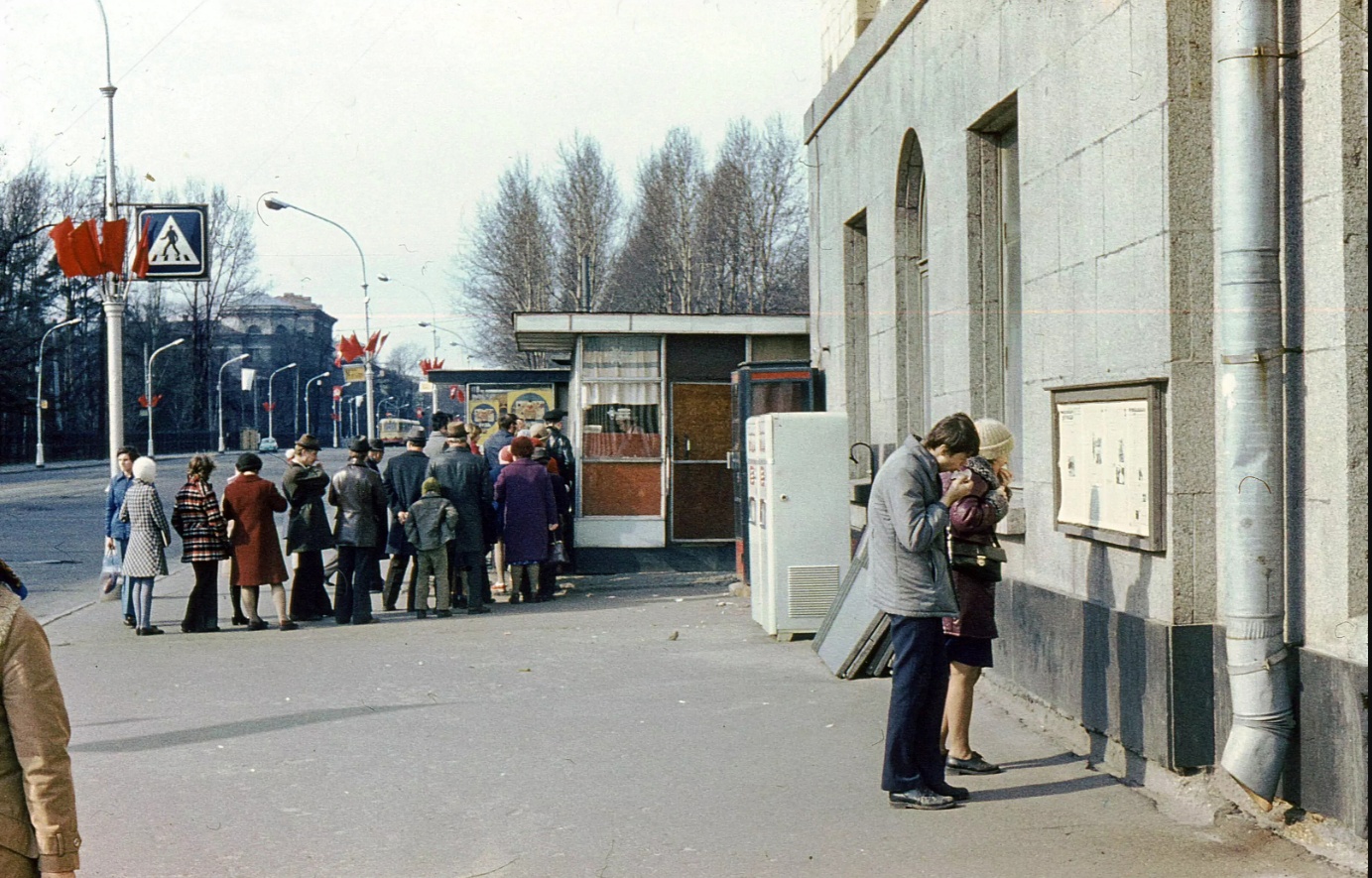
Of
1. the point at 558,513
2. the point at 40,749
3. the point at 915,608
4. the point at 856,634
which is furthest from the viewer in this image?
the point at 558,513

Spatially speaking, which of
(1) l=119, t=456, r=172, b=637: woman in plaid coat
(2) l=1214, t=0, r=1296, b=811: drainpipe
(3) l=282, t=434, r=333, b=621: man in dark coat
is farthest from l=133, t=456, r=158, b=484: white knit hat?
(2) l=1214, t=0, r=1296, b=811: drainpipe

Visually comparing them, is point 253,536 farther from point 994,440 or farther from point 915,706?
point 915,706

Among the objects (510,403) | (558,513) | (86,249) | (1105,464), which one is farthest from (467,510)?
(510,403)

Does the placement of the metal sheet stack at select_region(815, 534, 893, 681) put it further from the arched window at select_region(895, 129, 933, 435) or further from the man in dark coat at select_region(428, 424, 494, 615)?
the man in dark coat at select_region(428, 424, 494, 615)

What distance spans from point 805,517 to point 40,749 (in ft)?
28.1

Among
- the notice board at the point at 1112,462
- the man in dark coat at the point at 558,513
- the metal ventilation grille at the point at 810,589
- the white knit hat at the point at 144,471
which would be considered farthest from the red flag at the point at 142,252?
the notice board at the point at 1112,462

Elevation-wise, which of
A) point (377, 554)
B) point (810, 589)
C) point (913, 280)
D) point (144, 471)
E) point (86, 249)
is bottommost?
point (810, 589)

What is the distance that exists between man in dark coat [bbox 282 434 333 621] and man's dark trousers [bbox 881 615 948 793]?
8170mm

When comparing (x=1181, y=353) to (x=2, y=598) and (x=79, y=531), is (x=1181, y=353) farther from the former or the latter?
(x=79, y=531)

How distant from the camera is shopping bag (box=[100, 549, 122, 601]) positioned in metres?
14.4

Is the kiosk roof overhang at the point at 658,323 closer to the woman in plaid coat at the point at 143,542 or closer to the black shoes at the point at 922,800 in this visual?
the woman in plaid coat at the point at 143,542

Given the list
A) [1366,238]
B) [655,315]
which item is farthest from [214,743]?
[655,315]

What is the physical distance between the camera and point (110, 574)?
15.2m

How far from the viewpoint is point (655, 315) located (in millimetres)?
17922
